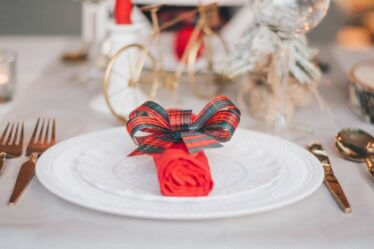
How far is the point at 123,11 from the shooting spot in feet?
3.55

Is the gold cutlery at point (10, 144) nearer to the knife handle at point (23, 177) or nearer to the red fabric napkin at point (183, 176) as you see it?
the knife handle at point (23, 177)

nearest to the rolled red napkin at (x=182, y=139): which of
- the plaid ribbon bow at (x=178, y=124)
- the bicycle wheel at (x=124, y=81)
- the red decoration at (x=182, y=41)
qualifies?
the plaid ribbon bow at (x=178, y=124)

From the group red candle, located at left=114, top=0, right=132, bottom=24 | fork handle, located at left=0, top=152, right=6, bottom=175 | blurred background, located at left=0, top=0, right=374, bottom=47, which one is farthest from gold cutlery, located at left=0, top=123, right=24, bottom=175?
blurred background, located at left=0, top=0, right=374, bottom=47

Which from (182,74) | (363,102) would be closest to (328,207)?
(363,102)

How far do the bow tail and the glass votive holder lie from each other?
20.3 inches

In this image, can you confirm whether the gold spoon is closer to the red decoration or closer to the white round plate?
the white round plate

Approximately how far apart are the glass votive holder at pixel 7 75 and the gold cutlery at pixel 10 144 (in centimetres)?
18

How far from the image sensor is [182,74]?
139cm

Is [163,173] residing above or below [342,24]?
above

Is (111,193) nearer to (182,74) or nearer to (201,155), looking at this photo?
(201,155)

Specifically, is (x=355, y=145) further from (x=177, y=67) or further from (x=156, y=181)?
(x=177, y=67)

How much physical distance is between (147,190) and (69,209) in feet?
0.33

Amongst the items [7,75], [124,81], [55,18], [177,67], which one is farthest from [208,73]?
[55,18]

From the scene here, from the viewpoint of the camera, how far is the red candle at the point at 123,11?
3.54 ft
